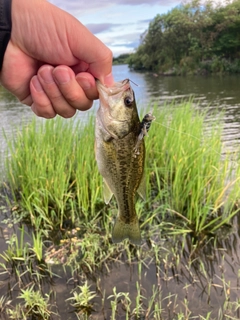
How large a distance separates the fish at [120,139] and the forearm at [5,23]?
582 mm

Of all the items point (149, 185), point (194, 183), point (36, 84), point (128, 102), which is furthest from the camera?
point (149, 185)

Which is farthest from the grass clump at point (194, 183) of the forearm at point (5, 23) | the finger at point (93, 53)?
the forearm at point (5, 23)

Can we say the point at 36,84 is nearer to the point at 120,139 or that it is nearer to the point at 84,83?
the point at 84,83

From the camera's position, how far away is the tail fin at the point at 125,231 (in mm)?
2248

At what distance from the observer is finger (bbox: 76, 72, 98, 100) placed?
6.44 ft

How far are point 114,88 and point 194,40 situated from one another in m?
52.4

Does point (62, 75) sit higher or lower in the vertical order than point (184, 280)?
higher

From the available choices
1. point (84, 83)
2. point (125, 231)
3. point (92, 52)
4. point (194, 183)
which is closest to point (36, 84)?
point (84, 83)

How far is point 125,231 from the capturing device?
7.41 feet

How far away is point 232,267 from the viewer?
3.97 m

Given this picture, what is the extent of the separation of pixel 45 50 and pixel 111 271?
278cm

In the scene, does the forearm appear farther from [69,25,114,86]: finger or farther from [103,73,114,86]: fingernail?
[103,73,114,86]: fingernail

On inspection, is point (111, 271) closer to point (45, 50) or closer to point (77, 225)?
point (77, 225)

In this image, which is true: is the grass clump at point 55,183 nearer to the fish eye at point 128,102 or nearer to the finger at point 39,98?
the finger at point 39,98
